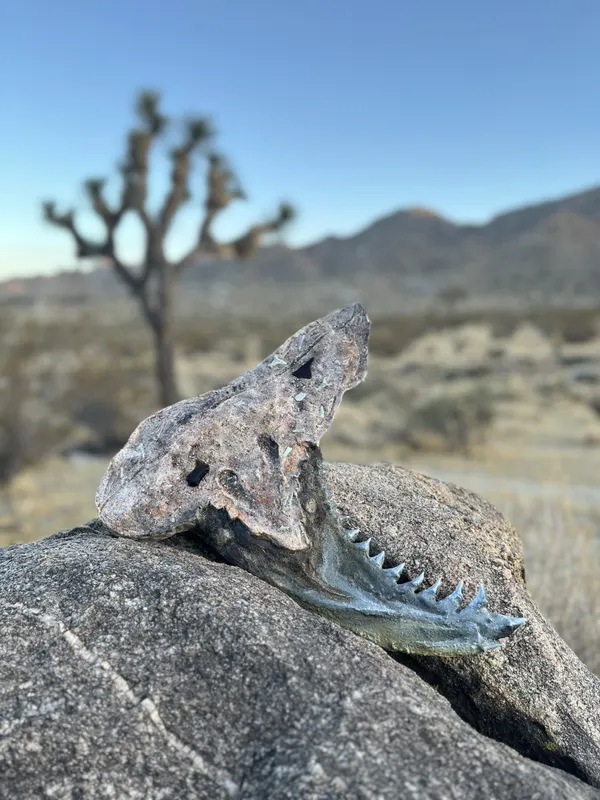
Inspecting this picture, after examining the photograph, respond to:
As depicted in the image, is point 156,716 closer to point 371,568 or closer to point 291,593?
point 291,593

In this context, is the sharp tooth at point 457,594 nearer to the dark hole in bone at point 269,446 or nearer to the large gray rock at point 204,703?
the large gray rock at point 204,703

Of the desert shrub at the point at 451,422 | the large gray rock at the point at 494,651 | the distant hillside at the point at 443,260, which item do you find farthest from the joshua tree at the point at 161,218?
the distant hillside at the point at 443,260

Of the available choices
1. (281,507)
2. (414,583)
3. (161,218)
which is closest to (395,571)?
(414,583)

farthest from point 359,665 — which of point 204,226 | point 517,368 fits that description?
point 517,368

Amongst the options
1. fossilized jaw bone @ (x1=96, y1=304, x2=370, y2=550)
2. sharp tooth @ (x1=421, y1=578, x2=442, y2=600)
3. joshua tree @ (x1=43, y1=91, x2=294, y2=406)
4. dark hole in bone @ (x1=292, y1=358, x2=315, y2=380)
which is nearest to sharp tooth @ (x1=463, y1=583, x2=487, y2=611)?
sharp tooth @ (x1=421, y1=578, x2=442, y2=600)

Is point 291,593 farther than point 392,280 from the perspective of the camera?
No
